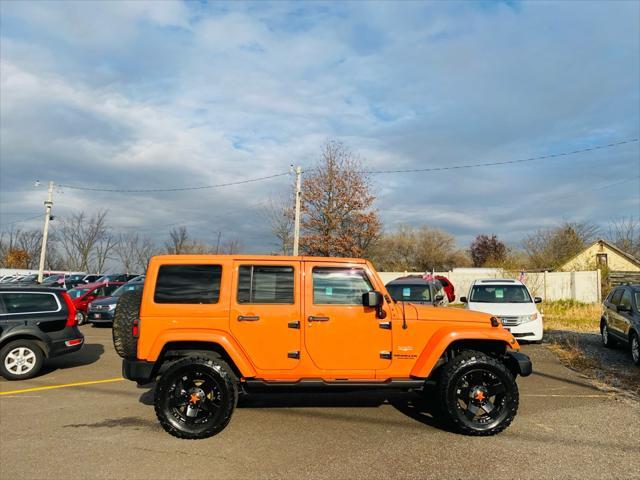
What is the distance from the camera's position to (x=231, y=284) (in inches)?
217

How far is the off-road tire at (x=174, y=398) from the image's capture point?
516cm

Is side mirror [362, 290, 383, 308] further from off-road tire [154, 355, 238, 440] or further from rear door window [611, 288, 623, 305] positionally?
rear door window [611, 288, 623, 305]

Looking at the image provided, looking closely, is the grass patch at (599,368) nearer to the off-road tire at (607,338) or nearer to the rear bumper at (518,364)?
the off-road tire at (607,338)

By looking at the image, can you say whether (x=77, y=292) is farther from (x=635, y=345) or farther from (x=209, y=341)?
(x=635, y=345)

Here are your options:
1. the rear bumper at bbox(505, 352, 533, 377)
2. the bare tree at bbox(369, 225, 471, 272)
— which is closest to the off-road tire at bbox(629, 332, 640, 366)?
the rear bumper at bbox(505, 352, 533, 377)

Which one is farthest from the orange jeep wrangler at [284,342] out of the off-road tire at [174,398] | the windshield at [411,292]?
the windshield at [411,292]

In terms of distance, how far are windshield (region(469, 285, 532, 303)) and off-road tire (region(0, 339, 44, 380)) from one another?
10.5 meters

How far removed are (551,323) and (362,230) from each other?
59.8 feet

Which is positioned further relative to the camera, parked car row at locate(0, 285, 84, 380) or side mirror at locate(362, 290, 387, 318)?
parked car row at locate(0, 285, 84, 380)

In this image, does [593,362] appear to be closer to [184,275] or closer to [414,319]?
[414,319]

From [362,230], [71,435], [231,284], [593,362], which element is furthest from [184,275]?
[362,230]

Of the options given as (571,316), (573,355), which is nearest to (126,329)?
(573,355)

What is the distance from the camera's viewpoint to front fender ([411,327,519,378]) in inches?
211

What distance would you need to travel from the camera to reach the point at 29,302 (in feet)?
29.9
